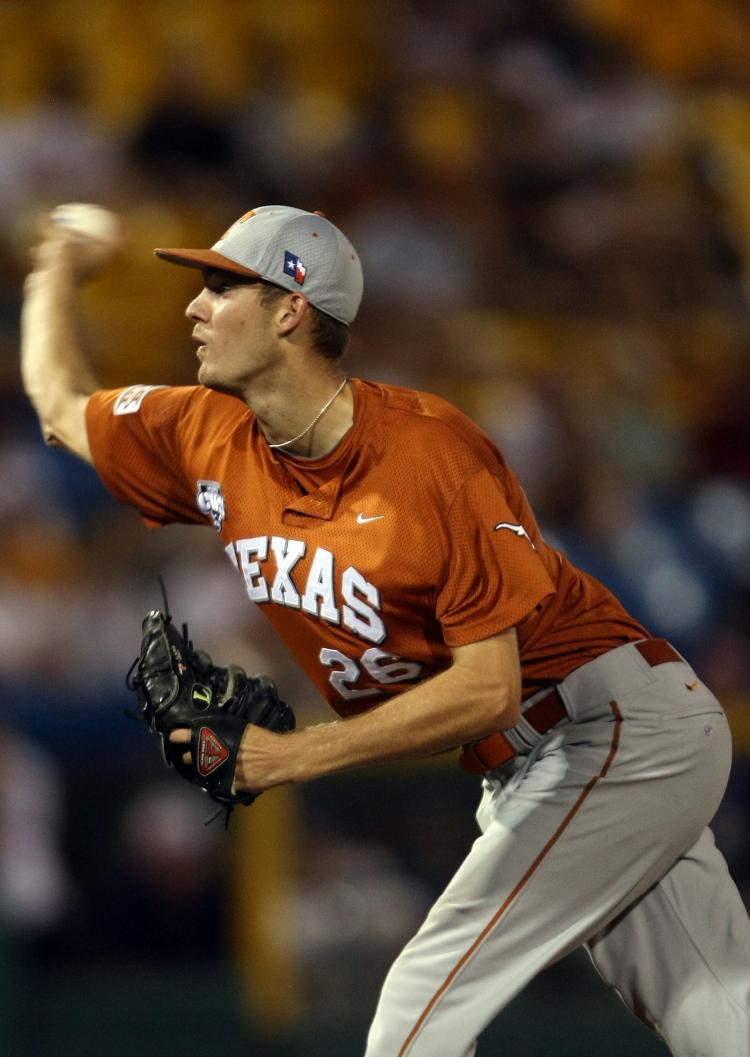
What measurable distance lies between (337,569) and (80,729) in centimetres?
288

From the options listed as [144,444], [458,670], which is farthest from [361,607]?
[144,444]

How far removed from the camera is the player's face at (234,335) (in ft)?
9.07

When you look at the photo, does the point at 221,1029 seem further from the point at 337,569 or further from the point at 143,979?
the point at 337,569

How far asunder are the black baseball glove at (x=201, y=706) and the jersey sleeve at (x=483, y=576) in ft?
1.33

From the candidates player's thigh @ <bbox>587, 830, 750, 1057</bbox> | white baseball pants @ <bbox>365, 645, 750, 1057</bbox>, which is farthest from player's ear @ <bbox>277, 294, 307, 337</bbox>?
player's thigh @ <bbox>587, 830, 750, 1057</bbox>

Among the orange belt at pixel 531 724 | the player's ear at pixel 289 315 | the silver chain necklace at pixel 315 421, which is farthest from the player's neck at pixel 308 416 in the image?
the orange belt at pixel 531 724

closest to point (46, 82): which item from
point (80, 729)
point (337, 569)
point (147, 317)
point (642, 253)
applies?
point (147, 317)

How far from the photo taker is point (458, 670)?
2561 mm

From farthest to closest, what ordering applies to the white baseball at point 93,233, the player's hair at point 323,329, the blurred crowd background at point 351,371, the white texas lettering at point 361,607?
1. the blurred crowd background at point 351,371
2. the white baseball at point 93,233
3. the player's hair at point 323,329
4. the white texas lettering at point 361,607

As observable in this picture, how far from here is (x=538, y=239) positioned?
7.02 metres

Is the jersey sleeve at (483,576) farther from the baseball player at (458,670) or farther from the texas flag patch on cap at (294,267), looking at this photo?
the texas flag patch on cap at (294,267)

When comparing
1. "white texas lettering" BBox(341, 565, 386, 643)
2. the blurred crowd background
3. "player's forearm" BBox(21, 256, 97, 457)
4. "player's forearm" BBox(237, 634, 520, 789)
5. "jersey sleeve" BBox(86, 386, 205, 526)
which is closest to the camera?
"player's forearm" BBox(237, 634, 520, 789)

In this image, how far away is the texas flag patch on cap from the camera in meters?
2.75

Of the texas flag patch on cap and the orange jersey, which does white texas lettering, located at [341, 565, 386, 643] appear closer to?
the orange jersey
